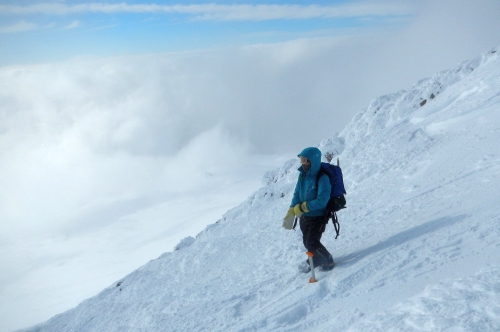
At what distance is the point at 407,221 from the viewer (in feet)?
22.6

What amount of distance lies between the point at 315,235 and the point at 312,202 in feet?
2.29

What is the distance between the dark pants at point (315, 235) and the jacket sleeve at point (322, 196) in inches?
16.2

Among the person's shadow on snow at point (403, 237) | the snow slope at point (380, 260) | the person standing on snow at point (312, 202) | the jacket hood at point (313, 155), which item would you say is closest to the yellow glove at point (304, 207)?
the person standing on snow at point (312, 202)

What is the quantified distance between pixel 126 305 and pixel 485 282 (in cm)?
916

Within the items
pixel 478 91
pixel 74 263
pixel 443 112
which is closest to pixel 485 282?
pixel 443 112

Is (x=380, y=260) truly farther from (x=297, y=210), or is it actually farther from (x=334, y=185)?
(x=297, y=210)

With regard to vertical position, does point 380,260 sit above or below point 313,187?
below

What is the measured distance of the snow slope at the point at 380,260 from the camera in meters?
3.98

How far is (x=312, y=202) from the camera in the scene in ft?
18.3

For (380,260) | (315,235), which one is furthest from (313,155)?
(380,260)

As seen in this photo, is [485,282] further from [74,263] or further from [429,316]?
[74,263]

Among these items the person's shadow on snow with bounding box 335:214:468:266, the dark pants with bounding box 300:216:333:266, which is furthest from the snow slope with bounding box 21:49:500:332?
the dark pants with bounding box 300:216:333:266

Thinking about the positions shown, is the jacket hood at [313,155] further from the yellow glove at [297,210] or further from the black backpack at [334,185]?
the yellow glove at [297,210]

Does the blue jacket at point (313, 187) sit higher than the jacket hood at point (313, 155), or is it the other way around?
the jacket hood at point (313, 155)
